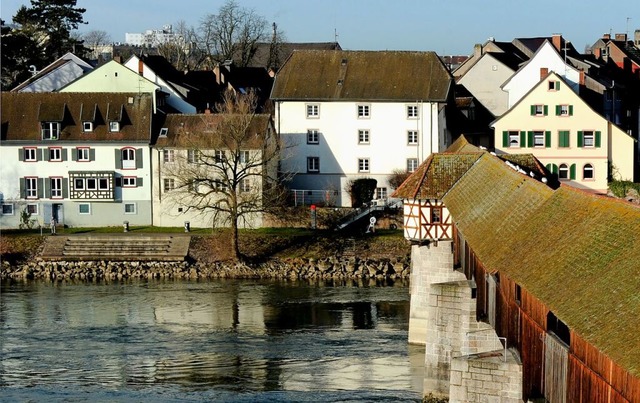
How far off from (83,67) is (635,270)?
6461cm

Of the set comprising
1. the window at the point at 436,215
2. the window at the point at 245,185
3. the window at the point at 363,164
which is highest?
the window at the point at 363,164

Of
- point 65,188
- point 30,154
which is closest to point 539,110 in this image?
point 65,188

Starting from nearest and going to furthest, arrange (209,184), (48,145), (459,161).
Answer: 1. (459,161)
2. (209,184)
3. (48,145)

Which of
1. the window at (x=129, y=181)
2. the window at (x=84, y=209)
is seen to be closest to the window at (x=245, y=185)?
the window at (x=129, y=181)

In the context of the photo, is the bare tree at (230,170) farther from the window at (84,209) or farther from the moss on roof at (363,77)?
the moss on roof at (363,77)

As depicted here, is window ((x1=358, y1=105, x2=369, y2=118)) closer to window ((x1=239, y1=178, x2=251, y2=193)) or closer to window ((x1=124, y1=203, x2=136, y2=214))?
window ((x1=239, y1=178, x2=251, y2=193))

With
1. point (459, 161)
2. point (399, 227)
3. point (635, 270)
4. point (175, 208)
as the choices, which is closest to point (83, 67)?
point (175, 208)

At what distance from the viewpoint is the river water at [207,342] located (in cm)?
3372

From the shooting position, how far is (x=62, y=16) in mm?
96875

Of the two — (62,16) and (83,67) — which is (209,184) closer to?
(83,67)

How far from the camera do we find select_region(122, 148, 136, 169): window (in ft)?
200

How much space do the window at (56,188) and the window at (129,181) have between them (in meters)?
2.76

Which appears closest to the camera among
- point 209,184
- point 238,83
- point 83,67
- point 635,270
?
point 635,270

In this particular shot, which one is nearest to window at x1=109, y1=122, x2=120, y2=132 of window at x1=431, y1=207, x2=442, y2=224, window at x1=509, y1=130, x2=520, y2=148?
window at x1=509, y1=130, x2=520, y2=148
